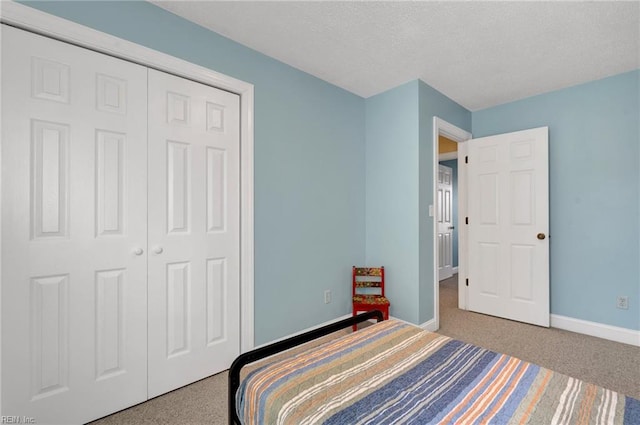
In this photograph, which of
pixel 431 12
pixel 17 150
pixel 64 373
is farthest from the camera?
pixel 431 12

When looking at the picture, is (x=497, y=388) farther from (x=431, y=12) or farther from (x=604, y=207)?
(x=604, y=207)

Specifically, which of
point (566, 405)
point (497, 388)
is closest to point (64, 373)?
point (497, 388)

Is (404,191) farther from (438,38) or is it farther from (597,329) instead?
(597,329)

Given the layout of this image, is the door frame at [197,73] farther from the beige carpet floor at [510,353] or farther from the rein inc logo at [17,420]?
the rein inc logo at [17,420]

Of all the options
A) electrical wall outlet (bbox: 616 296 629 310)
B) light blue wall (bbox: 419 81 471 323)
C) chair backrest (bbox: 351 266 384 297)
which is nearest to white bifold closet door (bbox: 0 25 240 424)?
chair backrest (bbox: 351 266 384 297)

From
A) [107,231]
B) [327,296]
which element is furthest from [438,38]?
[107,231]

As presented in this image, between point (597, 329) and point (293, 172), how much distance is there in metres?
3.32

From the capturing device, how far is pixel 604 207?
281 cm

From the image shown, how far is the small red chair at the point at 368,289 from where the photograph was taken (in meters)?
2.77

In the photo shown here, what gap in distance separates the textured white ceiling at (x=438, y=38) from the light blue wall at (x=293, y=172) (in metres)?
0.15

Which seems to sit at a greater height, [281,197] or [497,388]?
[281,197]

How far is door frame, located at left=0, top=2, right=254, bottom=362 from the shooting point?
1.47 metres

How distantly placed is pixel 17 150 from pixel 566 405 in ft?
8.44

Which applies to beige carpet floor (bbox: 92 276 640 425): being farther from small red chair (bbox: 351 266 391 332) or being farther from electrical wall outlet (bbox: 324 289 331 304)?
electrical wall outlet (bbox: 324 289 331 304)
